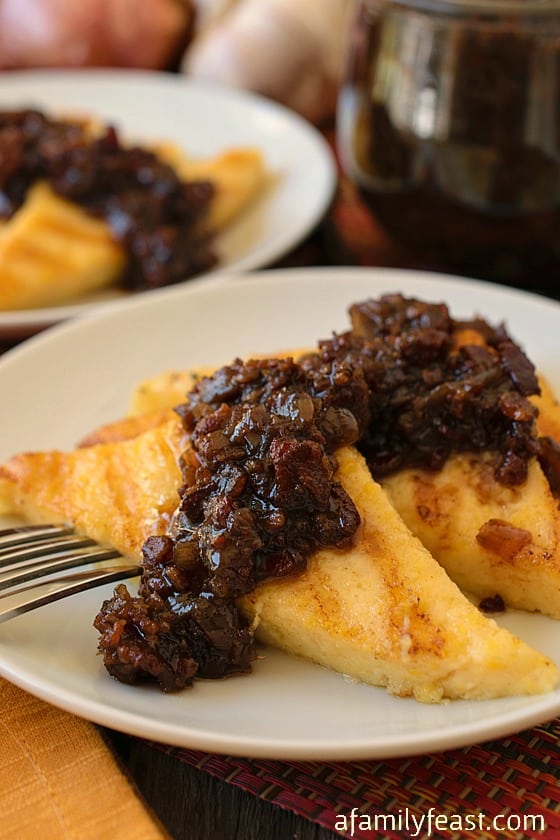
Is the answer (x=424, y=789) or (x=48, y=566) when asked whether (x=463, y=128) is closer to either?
(x=48, y=566)

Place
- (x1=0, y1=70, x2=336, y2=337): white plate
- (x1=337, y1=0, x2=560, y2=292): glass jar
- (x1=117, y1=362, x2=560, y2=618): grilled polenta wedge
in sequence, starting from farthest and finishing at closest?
(x1=0, y1=70, x2=336, y2=337): white plate, (x1=337, y1=0, x2=560, y2=292): glass jar, (x1=117, y1=362, x2=560, y2=618): grilled polenta wedge

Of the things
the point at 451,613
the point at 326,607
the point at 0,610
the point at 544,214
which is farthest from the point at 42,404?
the point at 544,214

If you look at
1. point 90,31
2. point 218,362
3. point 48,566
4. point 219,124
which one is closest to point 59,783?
point 48,566

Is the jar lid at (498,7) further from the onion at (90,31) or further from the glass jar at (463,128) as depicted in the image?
the onion at (90,31)

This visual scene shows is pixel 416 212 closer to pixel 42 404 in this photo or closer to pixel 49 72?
pixel 42 404

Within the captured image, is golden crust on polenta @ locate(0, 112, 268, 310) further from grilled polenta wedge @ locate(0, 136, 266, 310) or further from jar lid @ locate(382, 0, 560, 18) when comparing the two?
jar lid @ locate(382, 0, 560, 18)
